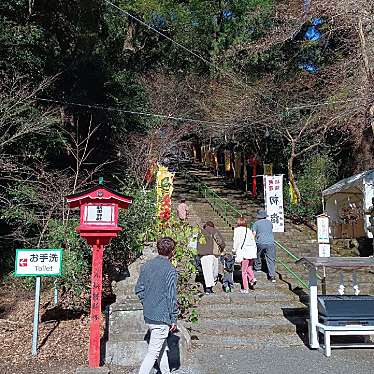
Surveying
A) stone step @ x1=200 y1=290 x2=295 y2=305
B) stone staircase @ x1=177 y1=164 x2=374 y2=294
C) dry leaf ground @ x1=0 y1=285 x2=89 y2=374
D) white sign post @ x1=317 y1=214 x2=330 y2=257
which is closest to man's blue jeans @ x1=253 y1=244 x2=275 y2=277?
stone staircase @ x1=177 y1=164 x2=374 y2=294

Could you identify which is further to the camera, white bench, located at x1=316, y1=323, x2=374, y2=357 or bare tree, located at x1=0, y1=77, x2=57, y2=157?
bare tree, located at x1=0, y1=77, x2=57, y2=157

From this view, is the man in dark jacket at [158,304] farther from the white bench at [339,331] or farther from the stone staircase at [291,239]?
the stone staircase at [291,239]

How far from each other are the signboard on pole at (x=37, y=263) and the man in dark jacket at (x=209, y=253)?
2891 millimetres

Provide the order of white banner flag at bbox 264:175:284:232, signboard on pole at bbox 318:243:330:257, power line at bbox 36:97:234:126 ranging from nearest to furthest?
1. signboard on pole at bbox 318:243:330:257
2. power line at bbox 36:97:234:126
3. white banner flag at bbox 264:175:284:232

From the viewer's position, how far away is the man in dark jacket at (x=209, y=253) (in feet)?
28.8

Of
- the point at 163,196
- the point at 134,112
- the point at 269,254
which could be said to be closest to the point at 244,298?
the point at 269,254

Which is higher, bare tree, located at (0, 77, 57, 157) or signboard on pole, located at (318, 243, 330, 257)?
bare tree, located at (0, 77, 57, 157)

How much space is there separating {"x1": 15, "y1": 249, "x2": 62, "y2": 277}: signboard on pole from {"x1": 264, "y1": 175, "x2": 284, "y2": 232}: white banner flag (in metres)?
9.71

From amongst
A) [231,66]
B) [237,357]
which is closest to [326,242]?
[237,357]

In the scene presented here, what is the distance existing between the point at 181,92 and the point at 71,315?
538 inches

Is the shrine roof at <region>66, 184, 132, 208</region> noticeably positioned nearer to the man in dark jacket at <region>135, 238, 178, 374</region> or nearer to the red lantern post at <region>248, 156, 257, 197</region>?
the man in dark jacket at <region>135, 238, 178, 374</region>

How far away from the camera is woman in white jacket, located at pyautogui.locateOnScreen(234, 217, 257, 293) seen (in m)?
8.90

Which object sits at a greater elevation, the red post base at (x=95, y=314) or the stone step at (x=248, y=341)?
the red post base at (x=95, y=314)

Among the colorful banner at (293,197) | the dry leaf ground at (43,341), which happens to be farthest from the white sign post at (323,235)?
the dry leaf ground at (43,341)
